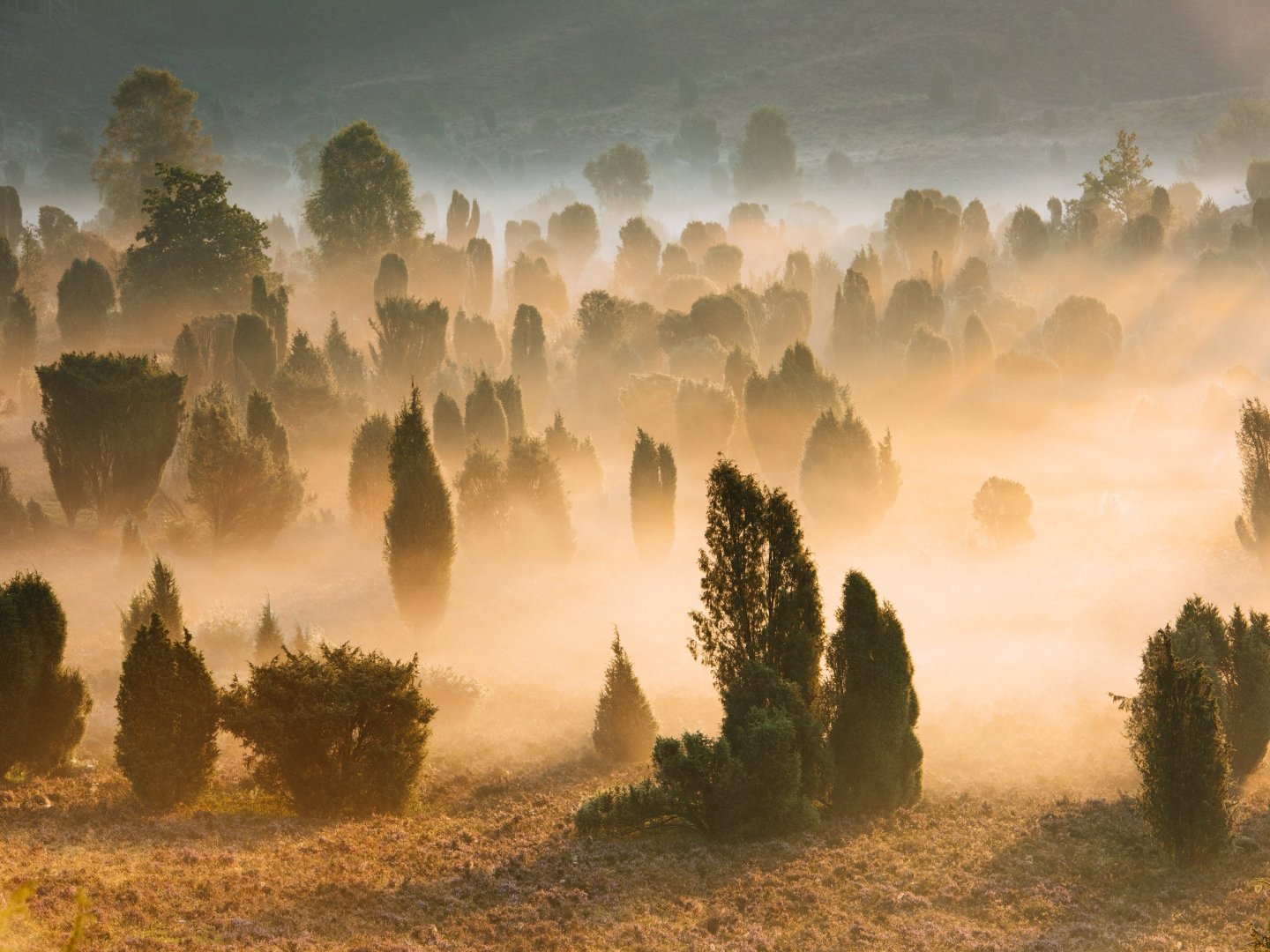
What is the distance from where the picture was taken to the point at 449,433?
5266 cm

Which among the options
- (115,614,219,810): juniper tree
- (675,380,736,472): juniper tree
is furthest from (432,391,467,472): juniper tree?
(115,614,219,810): juniper tree

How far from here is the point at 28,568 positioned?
1534 inches

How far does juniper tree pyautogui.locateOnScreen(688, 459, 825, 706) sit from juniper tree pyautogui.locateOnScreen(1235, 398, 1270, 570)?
1118 inches

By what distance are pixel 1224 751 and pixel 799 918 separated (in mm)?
10381

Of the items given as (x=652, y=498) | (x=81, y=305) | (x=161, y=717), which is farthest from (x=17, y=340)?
(x=161, y=717)

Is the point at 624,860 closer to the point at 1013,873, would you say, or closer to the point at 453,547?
the point at 1013,873

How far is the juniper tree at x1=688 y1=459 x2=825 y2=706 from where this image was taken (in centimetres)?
2359

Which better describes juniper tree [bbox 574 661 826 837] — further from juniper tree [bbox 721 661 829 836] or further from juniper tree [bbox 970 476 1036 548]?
juniper tree [bbox 970 476 1036 548]

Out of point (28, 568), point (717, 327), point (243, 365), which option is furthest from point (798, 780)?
point (717, 327)

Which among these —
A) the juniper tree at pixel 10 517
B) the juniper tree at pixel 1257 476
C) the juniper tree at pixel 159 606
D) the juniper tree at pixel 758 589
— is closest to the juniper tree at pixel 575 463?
the juniper tree at pixel 10 517

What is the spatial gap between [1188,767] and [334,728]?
1794 cm

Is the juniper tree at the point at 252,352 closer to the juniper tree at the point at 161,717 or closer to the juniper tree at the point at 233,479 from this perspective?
the juniper tree at the point at 233,479

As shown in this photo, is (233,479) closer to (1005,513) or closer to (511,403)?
(511,403)

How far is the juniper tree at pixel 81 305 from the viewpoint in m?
61.0
